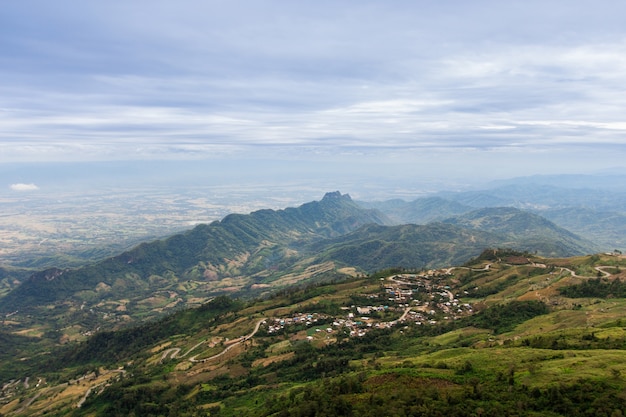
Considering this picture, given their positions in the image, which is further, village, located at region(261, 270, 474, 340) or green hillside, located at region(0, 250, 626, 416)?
village, located at region(261, 270, 474, 340)

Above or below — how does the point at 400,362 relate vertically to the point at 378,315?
above

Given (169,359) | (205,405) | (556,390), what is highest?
(556,390)

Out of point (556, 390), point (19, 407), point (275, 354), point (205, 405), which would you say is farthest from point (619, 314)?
point (19, 407)

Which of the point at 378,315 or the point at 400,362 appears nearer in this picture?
the point at 400,362

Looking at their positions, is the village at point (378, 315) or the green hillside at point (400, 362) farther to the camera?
the village at point (378, 315)

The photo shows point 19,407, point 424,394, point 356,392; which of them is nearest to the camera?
point 424,394

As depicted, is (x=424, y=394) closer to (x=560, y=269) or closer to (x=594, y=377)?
(x=594, y=377)

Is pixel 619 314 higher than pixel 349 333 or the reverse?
higher

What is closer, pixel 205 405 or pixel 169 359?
pixel 205 405
